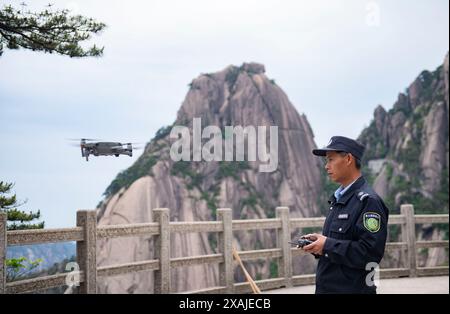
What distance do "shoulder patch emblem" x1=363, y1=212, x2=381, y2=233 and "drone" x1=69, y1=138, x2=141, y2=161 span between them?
1.48 meters

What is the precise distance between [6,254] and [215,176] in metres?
44.6

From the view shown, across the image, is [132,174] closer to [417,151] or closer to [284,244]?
[417,151]

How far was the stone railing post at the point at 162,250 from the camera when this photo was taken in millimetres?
9367

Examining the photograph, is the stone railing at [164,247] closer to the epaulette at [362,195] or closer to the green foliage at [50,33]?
the green foliage at [50,33]

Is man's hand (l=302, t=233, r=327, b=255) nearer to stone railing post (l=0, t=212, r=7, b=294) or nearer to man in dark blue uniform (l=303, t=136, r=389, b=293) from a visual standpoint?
man in dark blue uniform (l=303, t=136, r=389, b=293)

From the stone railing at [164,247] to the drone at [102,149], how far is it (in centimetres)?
255

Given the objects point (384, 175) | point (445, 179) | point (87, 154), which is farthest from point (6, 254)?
point (384, 175)

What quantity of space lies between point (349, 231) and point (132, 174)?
1764 inches

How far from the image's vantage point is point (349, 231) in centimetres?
322

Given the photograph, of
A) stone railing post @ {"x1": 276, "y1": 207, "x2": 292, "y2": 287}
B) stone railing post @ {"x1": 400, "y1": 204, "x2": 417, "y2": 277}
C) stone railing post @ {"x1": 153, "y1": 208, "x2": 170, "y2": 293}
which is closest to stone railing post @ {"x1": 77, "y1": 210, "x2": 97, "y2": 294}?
stone railing post @ {"x1": 153, "y1": 208, "x2": 170, "y2": 293}

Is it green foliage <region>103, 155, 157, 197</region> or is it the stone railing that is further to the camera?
green foliage <region>103, 155, 157, 197</region>

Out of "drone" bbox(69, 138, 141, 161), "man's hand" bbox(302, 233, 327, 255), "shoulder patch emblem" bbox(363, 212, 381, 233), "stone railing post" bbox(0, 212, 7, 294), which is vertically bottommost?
"stone railing post" bbox(0, 212, 7, 294)

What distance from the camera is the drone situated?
12.8ft

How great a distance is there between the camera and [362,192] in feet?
10.7
